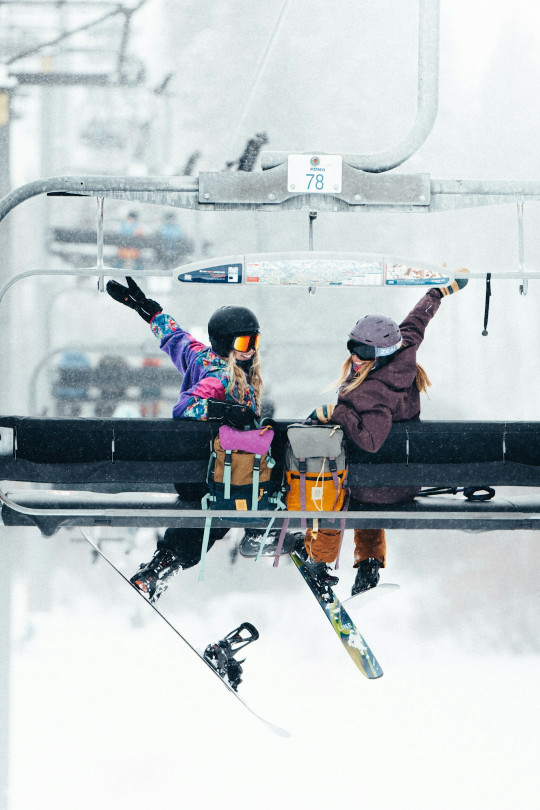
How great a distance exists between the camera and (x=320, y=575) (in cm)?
362

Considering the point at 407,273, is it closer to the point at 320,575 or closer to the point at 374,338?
the point at 374,338

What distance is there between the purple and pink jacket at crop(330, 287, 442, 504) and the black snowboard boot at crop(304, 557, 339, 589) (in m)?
0.54

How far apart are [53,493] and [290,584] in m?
2.91

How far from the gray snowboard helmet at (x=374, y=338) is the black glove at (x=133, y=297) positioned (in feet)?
2.54

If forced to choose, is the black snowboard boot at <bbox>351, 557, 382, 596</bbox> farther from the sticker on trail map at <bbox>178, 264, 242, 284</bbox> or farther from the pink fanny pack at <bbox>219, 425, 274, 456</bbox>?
the sticker on trail map at <bbox>178, 264, 242, 284</bbox>

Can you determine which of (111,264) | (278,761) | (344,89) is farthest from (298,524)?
(278,761)

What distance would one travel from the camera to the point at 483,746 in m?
5.93

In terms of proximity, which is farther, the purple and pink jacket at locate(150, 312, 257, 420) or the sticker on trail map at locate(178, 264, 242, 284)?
the purple and pink jacket at locate(150, 312, 257, 420)

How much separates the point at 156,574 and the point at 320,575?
0.66m

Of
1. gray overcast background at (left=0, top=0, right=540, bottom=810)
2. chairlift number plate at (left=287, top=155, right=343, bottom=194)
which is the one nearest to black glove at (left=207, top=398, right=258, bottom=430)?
chairlift number plate at (left=287, top=155, right=343, bottom=194)

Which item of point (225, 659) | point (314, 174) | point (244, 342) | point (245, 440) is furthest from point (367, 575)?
point (314, 174)

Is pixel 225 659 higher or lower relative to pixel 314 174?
lower

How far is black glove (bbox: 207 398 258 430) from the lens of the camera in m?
2.90

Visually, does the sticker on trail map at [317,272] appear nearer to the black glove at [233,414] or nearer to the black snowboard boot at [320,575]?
the black glove at [233,414]
